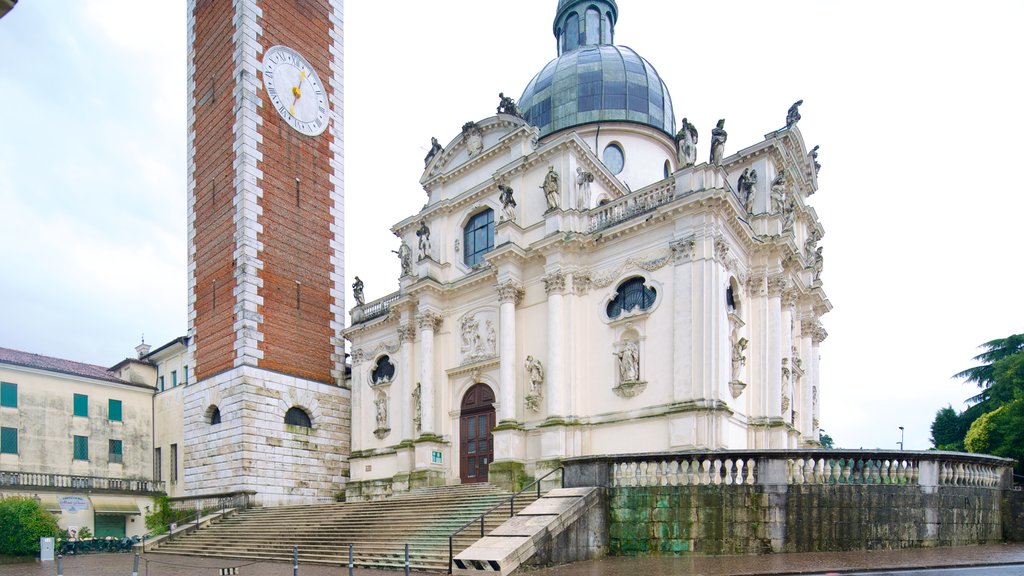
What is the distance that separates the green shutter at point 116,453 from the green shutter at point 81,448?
973 mm

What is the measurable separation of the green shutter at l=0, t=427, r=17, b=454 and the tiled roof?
2.52 metres

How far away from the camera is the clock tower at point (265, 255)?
26.3 meters

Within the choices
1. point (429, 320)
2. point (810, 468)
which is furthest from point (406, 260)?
point (810, 468)

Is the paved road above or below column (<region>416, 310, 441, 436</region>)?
below

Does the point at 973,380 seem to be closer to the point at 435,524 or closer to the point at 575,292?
the point at 575,292

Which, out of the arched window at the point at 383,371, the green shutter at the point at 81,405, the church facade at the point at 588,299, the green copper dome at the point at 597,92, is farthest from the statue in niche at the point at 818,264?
the green shutter at the point at 81,405

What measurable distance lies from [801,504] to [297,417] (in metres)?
20.6

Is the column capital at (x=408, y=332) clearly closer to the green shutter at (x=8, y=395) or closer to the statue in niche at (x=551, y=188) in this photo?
the statue in niche at (x=551, y=188)

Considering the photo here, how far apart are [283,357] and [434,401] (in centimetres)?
656

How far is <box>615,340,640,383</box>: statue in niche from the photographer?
802 inches

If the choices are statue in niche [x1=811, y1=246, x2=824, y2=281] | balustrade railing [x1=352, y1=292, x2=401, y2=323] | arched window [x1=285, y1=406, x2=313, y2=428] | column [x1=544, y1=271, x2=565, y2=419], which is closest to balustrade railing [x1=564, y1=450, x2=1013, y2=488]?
column [x1=544, y1=271, x2=565, y2=419]

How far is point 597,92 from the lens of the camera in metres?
28.8

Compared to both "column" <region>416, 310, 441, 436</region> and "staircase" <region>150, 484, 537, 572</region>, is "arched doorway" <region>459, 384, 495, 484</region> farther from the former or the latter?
"staircase" <region>150, 484, 537, 572</region>

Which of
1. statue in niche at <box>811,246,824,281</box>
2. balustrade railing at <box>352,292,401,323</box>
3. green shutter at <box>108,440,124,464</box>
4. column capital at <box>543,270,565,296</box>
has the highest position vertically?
statue in niche at <box>811,246,824,281</box>
